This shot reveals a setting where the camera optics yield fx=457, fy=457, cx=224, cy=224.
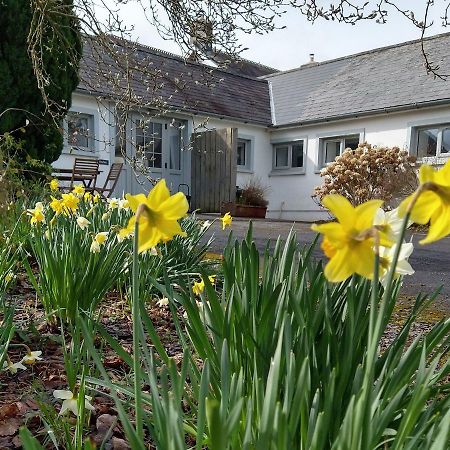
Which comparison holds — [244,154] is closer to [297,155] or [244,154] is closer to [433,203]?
[297,155]

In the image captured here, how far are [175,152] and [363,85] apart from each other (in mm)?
5236

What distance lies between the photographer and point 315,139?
1196 centimetres

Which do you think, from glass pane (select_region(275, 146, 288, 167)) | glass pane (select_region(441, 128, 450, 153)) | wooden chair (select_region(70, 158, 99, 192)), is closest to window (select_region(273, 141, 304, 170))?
glass pane (select_region(275, 146, 288, 167))

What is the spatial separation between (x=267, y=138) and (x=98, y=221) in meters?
10.6

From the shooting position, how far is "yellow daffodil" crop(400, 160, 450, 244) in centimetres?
52

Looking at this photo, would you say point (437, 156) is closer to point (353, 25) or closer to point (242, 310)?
point (353, 25)

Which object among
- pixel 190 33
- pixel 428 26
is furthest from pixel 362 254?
pixel 190 33

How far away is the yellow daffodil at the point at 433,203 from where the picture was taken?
1.70ft

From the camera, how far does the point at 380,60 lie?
1266 centimetres

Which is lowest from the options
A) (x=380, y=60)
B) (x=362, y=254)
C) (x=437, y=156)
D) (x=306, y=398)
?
(x=306, y=398)

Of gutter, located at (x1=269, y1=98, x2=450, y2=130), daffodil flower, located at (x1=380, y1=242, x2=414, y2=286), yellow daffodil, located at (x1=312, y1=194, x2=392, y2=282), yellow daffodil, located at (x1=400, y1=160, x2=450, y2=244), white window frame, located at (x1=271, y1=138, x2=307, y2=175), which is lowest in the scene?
daffodil flower, located at (x1=380, y1=242, x2=414, y2=286)

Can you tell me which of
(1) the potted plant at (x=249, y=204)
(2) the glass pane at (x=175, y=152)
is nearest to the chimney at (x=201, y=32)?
(1) the potted plant at (x=249, y=204)

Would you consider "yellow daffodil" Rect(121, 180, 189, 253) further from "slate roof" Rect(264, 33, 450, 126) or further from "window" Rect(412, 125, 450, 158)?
"window" Rect(412, 125, 450, 158)

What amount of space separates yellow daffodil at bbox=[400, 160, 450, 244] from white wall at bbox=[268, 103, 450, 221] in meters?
10.4
